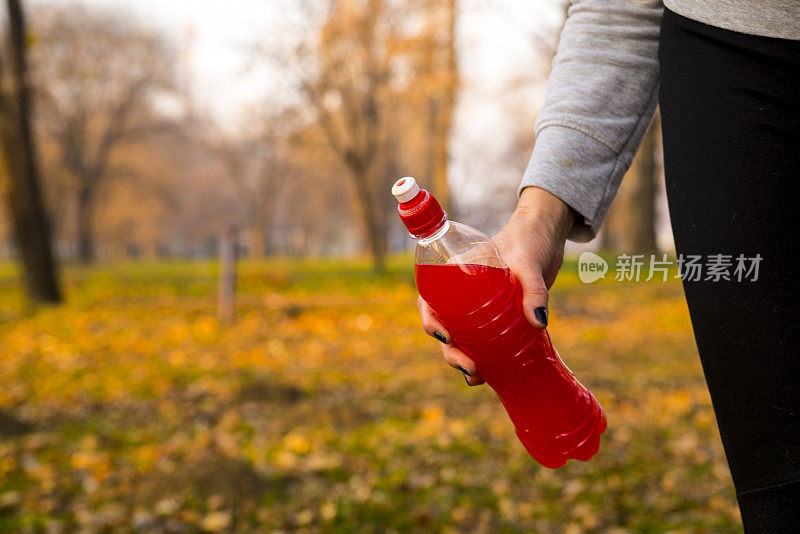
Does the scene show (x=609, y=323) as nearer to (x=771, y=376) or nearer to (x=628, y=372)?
(x=628, y=372)

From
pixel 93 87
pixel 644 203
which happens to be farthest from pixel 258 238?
pixel 644 203

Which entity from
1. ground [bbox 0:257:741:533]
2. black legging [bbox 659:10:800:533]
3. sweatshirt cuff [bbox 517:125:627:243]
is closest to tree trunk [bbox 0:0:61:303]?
ground [bbox 0:257:741:533]

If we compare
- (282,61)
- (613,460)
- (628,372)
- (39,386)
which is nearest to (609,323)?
(628,372)

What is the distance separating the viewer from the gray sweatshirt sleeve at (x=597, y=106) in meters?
→ 1.31

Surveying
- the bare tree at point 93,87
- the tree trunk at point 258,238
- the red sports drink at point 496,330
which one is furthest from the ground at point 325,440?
the tree trunk at point 258,238

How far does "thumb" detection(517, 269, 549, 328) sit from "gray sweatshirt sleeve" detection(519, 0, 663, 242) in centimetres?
21

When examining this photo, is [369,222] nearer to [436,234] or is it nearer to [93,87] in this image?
[93,87]

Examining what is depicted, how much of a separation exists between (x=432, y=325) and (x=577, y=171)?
1.40 ft

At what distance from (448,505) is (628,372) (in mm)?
3533

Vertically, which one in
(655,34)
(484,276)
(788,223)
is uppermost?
(655,34)

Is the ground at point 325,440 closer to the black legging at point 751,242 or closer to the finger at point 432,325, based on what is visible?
the finger at point 432,325

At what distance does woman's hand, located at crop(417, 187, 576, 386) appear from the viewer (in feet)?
3.83

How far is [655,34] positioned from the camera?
52.9 inches

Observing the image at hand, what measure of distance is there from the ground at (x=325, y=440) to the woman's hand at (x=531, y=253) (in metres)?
2.79
